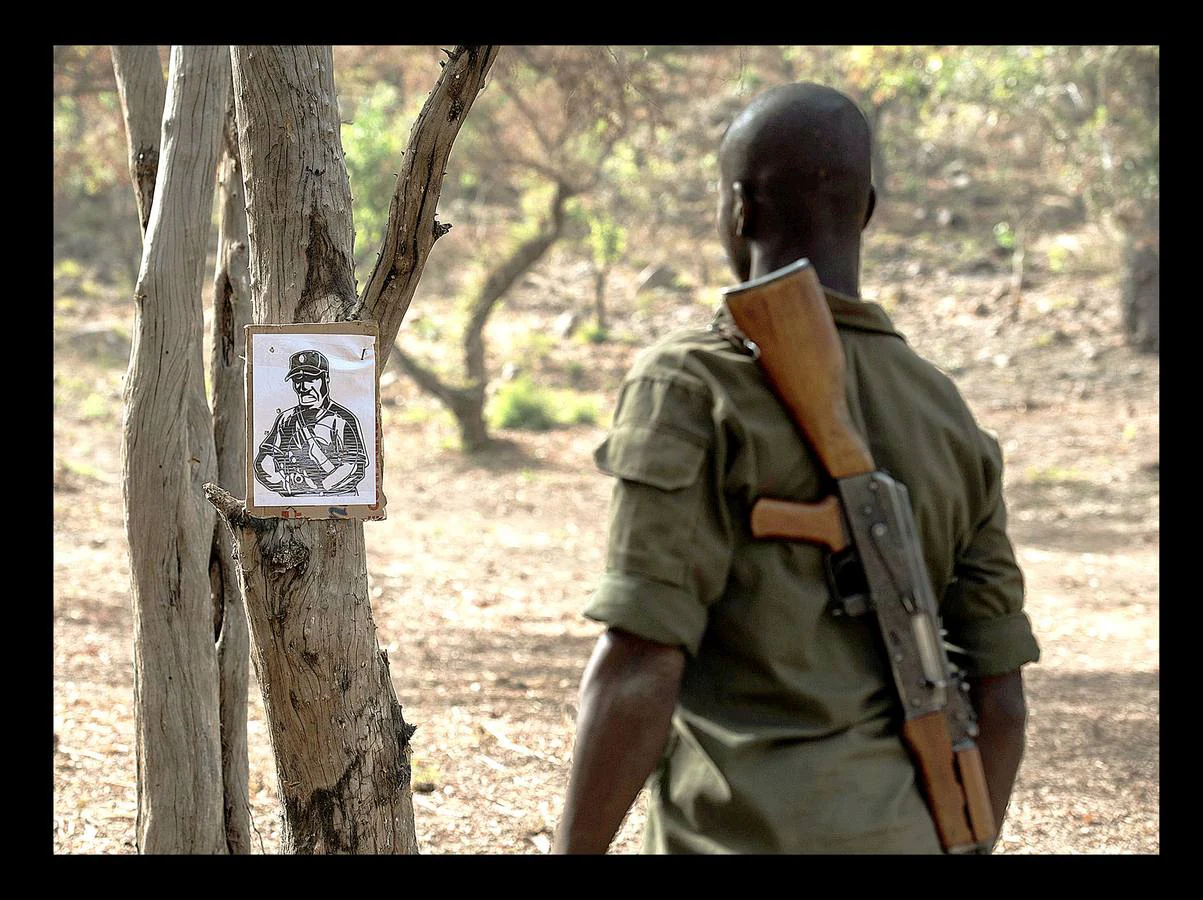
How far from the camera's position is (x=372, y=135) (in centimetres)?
1145

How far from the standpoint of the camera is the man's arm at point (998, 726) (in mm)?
1741

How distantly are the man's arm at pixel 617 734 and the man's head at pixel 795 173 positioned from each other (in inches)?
22.4

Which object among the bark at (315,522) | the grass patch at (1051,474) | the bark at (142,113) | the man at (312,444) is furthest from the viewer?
the grass patch at (1051,474)

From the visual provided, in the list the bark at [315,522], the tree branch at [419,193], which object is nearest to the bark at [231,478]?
the bark at [315,522]

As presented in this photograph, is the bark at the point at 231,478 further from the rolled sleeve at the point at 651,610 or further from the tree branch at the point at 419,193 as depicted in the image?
the rolled sleeve at the point at 651,610

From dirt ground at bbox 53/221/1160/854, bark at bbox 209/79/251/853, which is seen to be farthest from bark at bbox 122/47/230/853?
dirt ground at bbox 53/221/1160/854

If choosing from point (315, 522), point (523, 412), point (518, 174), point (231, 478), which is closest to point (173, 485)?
point (231, 478)

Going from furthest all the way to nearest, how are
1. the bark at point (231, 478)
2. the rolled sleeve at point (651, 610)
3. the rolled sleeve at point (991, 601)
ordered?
the bark at point (231, 478), the rolled sleeve at point (991, 601), the rolled sleeve at point (651, 610)

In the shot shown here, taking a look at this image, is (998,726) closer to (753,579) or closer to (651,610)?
(753,579)

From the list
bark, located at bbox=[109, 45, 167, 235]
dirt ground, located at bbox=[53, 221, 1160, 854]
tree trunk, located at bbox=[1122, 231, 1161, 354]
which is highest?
tree trunk, located at bbox=[1122, 231, 1161, 354]

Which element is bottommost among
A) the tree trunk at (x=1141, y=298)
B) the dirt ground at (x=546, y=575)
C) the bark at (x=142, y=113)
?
the dirt ground at (x=546, y=575)

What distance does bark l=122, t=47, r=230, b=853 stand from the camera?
3262 millimetres

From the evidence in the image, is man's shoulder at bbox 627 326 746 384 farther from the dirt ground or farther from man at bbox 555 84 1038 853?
the dirt ground

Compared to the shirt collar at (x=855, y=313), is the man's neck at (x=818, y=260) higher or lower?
higher
